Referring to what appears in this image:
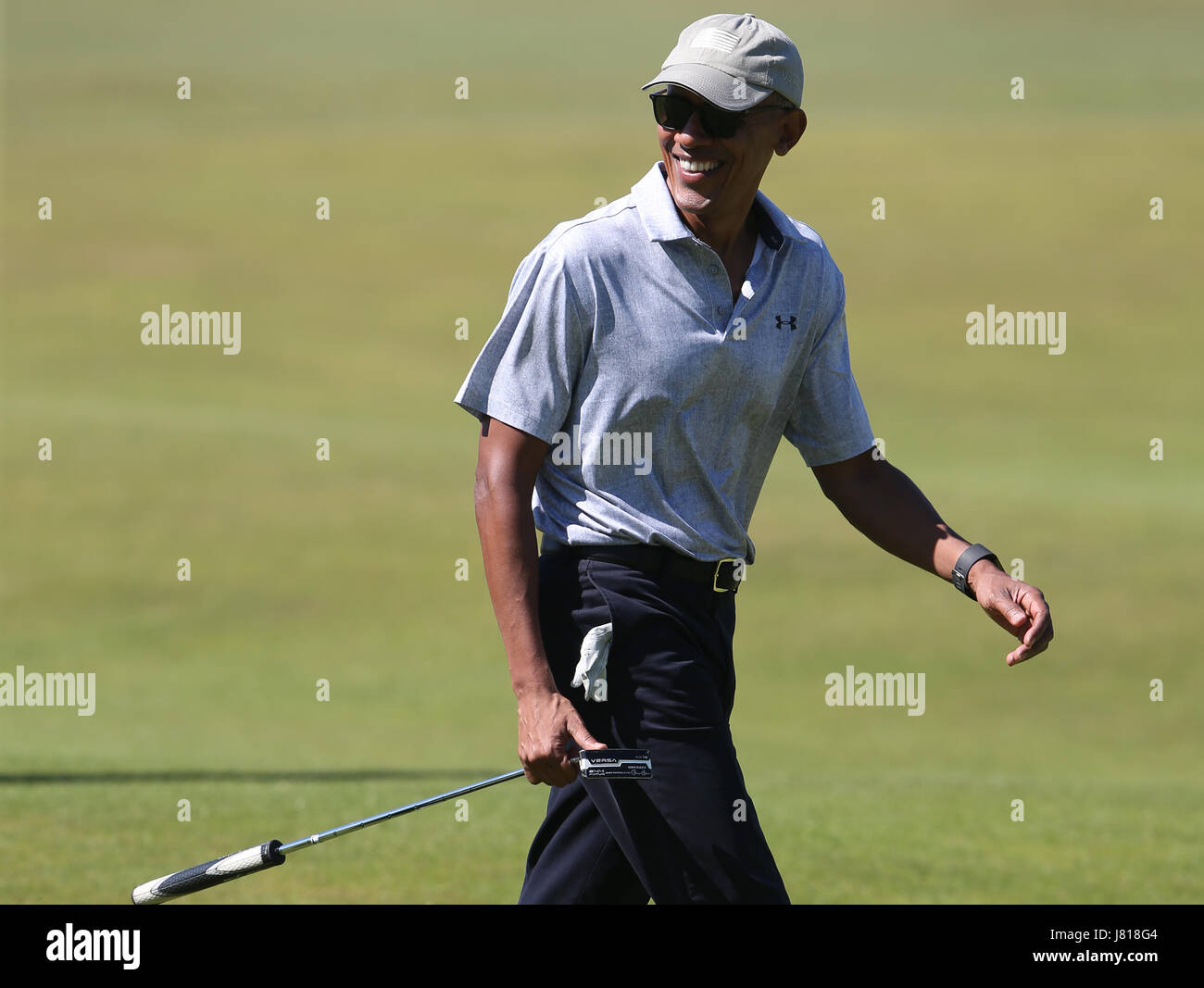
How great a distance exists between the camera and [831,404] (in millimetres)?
4891

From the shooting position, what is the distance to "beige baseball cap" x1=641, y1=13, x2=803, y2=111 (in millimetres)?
4418

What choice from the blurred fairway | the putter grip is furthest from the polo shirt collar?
the blurred fairway

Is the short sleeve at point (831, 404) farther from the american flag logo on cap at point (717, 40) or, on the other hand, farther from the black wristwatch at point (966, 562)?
the american flag logo on cap at point (717, 40)

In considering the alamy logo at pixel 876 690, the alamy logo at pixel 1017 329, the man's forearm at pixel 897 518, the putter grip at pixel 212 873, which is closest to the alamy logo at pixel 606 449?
the man's forearm at pixel 897 518

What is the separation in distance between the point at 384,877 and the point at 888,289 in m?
24.8

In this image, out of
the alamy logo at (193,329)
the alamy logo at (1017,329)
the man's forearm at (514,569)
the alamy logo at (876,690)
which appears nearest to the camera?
the man's forearm at (514,569)

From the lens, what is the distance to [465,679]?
16688 millimetres

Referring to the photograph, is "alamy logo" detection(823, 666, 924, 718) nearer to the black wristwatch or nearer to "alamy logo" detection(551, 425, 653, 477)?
the black wristwatch

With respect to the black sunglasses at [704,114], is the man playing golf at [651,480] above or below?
below

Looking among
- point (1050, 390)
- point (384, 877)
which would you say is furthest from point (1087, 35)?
point (384, 877)

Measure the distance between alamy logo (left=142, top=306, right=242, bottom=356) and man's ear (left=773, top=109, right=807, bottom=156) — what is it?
2421 cm

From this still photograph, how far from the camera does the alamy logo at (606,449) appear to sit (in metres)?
4.41

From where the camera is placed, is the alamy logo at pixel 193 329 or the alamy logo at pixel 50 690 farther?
the alamy logo at pixel 193 329
